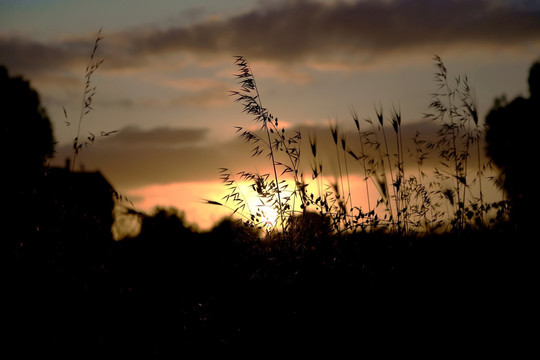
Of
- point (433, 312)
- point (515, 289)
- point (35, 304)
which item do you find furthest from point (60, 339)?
point (515, 289)

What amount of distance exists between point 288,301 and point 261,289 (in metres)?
0.30

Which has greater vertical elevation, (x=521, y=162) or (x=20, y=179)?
(x=521, y=162)

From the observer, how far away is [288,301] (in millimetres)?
4270

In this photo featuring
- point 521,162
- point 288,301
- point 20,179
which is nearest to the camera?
point 288,301

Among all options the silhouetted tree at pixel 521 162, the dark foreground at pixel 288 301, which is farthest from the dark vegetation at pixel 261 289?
the silhouetted tree at pixel 521 162

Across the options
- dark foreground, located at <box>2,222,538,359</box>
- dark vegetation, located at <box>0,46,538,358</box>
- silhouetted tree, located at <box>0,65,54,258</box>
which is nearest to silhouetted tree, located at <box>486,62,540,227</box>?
dark vegetation, located at <box>0,46,538,358</box>

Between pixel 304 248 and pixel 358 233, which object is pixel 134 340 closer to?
pixel 304 248

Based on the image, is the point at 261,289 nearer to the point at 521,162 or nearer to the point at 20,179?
the point at 20,179

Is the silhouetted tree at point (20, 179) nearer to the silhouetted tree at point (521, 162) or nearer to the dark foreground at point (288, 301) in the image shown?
the dark foreground at point (288, 301)

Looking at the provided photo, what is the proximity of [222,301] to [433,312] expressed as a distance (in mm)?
1717

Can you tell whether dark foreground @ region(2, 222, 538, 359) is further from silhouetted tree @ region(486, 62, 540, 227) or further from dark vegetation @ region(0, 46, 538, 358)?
silhouetted tree @ region(486, 62, 540, 227)

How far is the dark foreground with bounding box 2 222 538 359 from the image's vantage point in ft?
12.1

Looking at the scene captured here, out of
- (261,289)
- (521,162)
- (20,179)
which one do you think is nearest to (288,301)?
(261,289)

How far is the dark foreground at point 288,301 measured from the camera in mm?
3693
